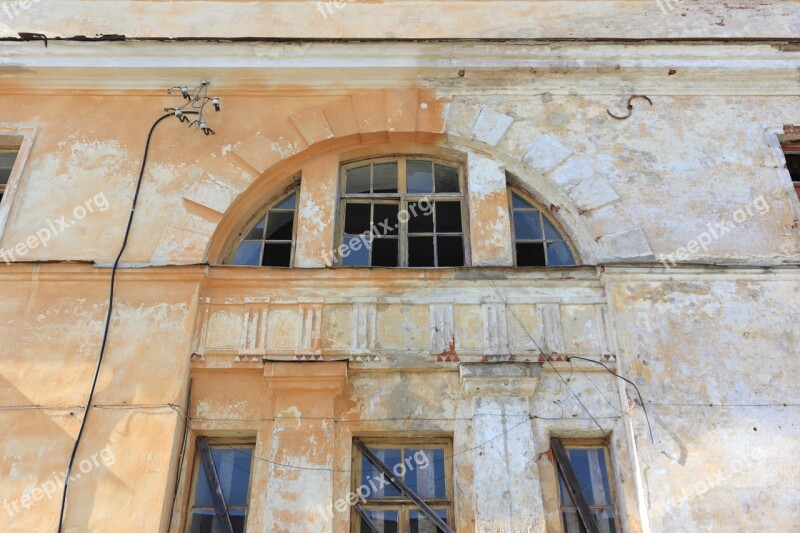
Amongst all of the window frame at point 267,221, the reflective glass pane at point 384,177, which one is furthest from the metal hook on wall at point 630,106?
the window frame at point 267,221

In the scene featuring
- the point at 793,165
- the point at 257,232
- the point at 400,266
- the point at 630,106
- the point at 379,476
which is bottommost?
the point at 379,476

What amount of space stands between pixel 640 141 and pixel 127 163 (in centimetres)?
530

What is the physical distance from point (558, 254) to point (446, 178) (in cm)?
148

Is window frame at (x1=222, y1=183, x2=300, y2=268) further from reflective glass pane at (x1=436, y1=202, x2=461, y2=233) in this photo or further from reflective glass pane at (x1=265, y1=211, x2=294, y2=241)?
reflective glass pane at (x1=436, y1=202, x2=461, y2=233)

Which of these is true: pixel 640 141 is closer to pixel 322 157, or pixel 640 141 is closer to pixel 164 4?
pixel 322 157

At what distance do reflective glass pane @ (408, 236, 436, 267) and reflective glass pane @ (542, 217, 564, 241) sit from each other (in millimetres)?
1182

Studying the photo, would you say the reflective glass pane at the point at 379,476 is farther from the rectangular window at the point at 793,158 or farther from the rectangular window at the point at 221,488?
the rectangular window at the point at 793,158

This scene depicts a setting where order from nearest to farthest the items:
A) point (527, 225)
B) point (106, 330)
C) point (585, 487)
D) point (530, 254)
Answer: point (585, 487), point (106, 330), point (530, 254), point (527, 225)

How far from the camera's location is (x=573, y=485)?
235 inches

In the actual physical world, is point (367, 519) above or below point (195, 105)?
below

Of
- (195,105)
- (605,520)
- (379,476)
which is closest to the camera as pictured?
(605,520)

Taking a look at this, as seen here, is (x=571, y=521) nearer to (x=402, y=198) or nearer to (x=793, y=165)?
(x=402, y=198)

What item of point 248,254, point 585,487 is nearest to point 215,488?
point 248,254

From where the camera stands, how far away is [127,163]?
24.4ft
